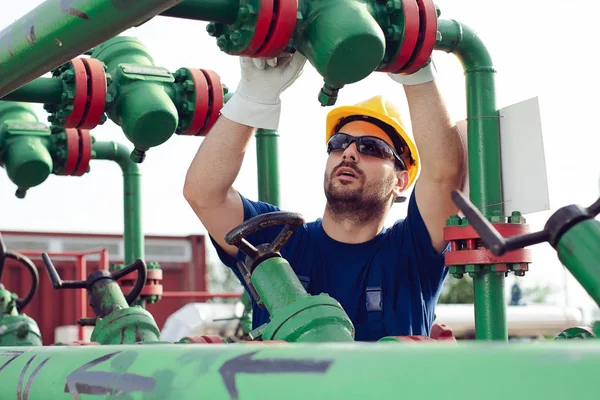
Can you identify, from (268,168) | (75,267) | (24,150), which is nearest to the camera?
(268,168)

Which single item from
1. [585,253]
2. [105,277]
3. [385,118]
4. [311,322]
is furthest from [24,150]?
[585,253]

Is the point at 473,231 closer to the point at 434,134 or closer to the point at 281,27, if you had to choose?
the point at 281,27

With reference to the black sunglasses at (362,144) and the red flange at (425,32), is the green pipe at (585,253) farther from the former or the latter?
the black sunglasses at (362,144)

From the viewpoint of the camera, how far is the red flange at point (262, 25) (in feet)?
5.00

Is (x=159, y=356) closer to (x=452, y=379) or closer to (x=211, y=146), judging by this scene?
(x=452, y=379)

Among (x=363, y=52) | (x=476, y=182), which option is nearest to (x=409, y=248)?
(x=476, y=182)

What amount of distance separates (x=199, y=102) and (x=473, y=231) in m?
1.22

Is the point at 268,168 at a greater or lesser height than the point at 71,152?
lesser

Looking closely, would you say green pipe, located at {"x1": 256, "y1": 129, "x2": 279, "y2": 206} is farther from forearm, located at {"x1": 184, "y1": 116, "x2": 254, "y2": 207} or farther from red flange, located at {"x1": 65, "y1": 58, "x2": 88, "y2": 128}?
red flange, located at {"x1": 65, "y1": 58, "x2": 88, "y2": 128}

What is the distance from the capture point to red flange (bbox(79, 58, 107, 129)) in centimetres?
237

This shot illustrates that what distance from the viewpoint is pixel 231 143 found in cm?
263

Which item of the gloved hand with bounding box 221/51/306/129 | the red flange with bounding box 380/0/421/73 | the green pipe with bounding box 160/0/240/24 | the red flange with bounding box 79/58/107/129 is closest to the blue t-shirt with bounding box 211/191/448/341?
the gloved hand with bounding box 221/51/306/129

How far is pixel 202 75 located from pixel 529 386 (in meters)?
2.27

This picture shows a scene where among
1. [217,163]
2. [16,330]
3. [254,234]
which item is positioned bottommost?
[16,330]
